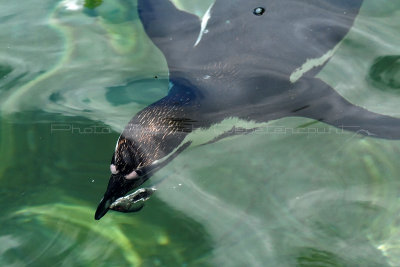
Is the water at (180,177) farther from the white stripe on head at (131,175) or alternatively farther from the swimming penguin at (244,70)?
the white stripe on head at (131,175)

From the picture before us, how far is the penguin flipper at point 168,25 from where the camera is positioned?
325cm

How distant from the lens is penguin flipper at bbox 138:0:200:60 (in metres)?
3.25

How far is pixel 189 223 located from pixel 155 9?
1.69 m

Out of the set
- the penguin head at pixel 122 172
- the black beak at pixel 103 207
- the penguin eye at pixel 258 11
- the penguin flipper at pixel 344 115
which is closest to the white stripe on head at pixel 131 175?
the penguin head at pixel 122 172

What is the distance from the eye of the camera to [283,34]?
311cm

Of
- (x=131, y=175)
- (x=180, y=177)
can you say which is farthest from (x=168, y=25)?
(x=131, y=175)

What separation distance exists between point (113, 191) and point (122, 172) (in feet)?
0.33

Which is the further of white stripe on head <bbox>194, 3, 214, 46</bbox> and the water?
white stripe on head <bbox>194, 3, 214, 46</bbox>

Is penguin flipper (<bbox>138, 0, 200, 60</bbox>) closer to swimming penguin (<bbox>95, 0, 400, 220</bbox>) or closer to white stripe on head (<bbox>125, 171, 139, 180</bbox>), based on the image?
swimming penguin (<bbox>95, 0, 400, 220</bbox>)

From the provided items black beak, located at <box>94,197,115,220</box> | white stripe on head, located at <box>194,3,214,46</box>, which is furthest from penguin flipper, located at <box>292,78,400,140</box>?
black beak, located at <box>94,197,115,220</box>

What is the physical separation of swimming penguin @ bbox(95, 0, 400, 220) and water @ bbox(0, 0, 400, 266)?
4.0 inches

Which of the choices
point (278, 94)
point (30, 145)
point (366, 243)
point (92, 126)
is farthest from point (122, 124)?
point (366, 243)

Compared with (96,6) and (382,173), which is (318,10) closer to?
(382,173)

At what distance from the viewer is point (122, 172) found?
2238mm
